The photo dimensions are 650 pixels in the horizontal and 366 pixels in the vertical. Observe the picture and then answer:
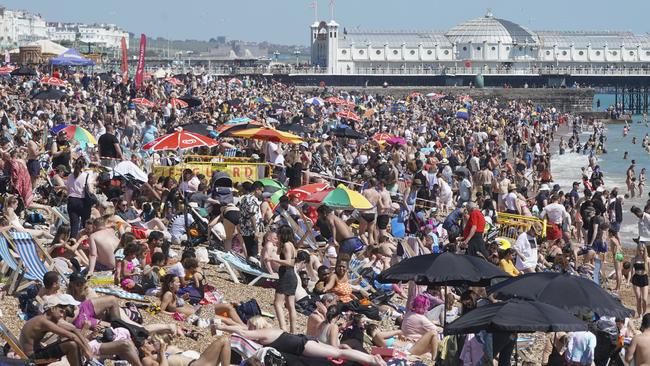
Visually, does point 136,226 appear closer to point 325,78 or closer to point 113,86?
point 113,86

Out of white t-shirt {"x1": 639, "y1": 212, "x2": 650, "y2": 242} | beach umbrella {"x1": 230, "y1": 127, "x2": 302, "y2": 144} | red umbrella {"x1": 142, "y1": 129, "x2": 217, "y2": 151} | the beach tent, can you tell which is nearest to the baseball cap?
red umbrella {"x1": 142, "y1": 129, "x2": 217, "y2": 151}

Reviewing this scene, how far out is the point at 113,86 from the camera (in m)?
39.7

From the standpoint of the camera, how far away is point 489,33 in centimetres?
9500

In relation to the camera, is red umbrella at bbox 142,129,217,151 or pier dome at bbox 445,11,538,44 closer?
red umbrella at bbox 142,129,217,151

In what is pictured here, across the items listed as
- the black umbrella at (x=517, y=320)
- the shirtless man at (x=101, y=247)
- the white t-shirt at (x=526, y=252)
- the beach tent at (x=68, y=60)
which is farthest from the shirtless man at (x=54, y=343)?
the beach tent at (x=68, y=60)

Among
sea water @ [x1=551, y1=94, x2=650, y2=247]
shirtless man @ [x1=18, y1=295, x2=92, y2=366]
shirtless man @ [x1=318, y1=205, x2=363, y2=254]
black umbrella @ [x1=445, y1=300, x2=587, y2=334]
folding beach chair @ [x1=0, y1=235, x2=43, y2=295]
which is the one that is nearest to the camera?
shirtless man @ [x1=18, y1=295, x2=92, y2=366]

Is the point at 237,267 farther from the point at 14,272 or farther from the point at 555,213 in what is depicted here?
the point at 555,213

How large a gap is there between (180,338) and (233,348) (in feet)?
4.12

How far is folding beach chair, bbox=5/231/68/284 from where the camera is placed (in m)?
9.77

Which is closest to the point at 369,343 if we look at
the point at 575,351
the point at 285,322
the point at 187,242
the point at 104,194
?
the point at 285,322

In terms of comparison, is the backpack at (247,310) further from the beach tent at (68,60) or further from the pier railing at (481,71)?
the pier railing at (481,71)

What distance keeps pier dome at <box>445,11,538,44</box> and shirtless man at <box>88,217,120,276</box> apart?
279ft

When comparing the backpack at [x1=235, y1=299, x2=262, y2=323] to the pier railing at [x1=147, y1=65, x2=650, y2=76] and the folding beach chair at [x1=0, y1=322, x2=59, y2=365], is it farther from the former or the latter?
the pier railing at [x1=147, y1=65, x2=650, y2=76]

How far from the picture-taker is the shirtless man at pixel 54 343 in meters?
7.79
